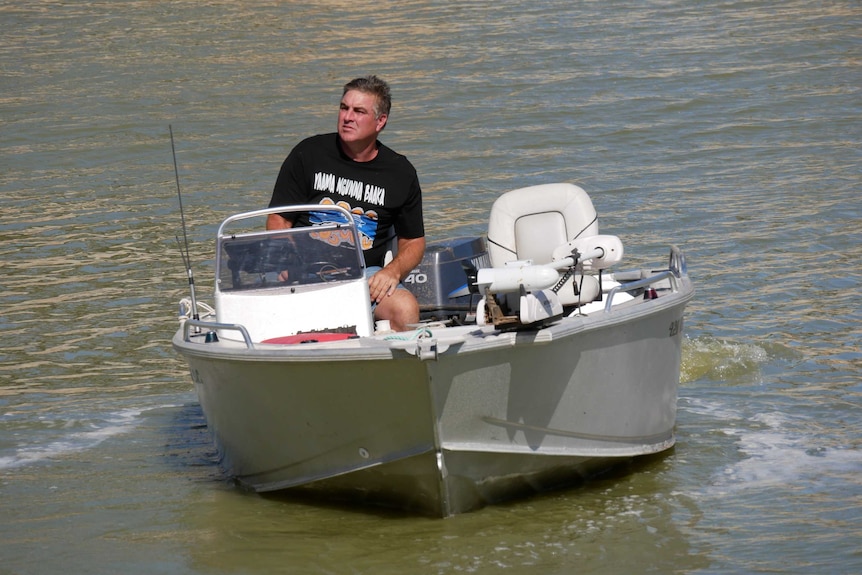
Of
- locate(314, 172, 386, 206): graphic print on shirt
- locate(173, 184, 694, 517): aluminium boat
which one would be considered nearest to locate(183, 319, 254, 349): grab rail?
locate(173, 184, 694, 517): aluminium boat

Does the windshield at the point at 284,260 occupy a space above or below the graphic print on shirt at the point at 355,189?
below

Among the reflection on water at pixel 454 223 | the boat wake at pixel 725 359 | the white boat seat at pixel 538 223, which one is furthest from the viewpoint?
the boat wake at pixel 725 359

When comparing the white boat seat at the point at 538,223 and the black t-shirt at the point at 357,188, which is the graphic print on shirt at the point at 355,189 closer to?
the black t-shirt at the point at 357,188

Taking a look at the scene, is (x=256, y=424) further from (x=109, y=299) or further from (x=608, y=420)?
(x=109, y=299)

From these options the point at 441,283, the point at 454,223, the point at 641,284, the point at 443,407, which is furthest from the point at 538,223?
the point at 454,223

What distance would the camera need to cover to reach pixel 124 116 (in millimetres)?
19312

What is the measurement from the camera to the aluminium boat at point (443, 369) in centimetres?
586

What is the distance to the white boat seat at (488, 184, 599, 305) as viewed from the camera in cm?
725

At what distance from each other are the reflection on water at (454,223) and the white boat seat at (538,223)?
1320mm

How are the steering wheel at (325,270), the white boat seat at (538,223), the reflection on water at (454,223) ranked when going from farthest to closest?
the white boat seat at (538,223) → the steering wheel at (325,270) → the reflection on water at (454,223)

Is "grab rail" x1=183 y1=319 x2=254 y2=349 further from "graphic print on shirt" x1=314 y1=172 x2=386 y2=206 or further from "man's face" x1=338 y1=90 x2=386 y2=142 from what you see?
"man's face" x1=338 y1=90 x2=386 y2=142

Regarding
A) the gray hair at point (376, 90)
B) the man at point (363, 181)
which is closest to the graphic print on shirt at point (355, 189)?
the man at point (363, 181)

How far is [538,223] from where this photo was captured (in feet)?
23.9

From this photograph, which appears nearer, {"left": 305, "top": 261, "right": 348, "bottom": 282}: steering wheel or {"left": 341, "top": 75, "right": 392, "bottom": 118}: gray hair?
{"left": 305, "top": 261, "right": 348, "bottom": 282}: steering wheel
